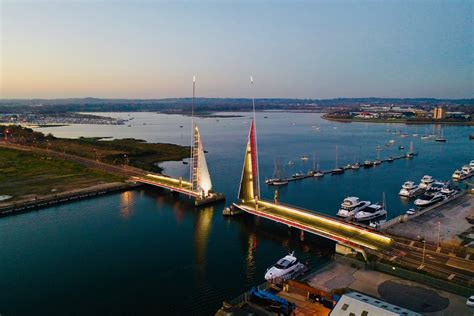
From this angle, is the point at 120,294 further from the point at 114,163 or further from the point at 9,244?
the point at 114,163

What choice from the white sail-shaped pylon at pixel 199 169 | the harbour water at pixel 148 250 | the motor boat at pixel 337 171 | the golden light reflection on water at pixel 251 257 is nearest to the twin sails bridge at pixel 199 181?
the white sail-shaped pylon at pixel 199 169

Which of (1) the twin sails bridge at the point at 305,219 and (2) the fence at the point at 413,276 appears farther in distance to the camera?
(1) the twin sails bridge at the point at 305,219

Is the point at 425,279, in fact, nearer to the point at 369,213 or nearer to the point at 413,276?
the point at 413,276

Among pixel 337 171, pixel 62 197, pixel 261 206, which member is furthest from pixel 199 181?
pixel 337 171

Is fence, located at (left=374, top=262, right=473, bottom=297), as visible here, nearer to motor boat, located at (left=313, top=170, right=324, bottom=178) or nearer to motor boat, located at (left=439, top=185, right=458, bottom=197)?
motor boat, located at (left=439, top=185, right=458, bottom=197)

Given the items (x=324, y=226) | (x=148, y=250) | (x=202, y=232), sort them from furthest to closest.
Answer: (x=202, y=232)
(x=148, y=250)
(x=324, y=226)

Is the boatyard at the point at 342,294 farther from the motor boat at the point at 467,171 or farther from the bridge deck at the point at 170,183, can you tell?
the motor boat at the point at 467,171

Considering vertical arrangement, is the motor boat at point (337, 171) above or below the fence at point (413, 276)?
below
